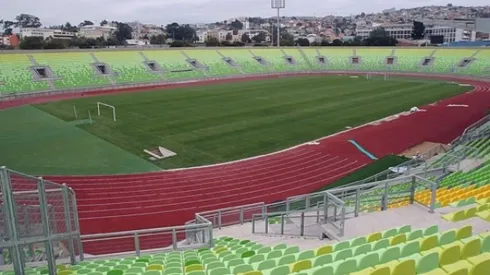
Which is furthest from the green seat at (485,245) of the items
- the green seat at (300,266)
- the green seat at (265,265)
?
the green seat at (265,265)

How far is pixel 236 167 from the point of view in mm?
19500

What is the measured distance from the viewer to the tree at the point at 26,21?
178m

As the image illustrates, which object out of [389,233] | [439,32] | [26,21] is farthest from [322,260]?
[26,21]

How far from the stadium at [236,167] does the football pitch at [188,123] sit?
17 centimetres

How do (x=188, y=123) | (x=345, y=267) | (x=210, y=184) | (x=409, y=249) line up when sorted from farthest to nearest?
(x=188, y=123), (x=210, y=184), (x=409, y=249), (x=345, y=267)

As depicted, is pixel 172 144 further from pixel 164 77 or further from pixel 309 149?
pixel 164 77

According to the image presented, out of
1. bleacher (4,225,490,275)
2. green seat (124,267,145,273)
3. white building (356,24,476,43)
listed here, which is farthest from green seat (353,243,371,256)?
white building (356,24,476,43)

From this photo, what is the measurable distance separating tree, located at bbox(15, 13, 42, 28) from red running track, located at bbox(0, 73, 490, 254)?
187829 millimetres

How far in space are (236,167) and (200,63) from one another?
38440 millimetres

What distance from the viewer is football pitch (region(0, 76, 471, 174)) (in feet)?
68.3

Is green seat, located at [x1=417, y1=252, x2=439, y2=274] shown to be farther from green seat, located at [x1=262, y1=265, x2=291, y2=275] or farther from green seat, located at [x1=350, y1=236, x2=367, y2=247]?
green seat, located at [x1=350, y1=236, x2=367, y2=247]

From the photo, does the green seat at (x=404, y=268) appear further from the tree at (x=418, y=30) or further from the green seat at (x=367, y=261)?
the tree at (x=418, y=30)

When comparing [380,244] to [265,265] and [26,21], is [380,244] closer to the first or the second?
[265,265]

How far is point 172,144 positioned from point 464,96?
1153 inches
